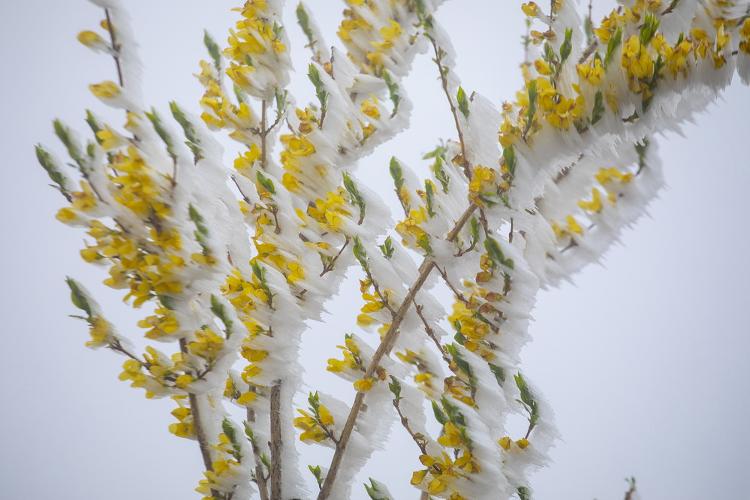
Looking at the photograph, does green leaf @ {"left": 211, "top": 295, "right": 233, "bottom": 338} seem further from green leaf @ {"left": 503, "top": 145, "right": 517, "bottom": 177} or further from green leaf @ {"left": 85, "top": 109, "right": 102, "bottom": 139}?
green leaf @ {"left": 503, "top": 145, "right": 517, "bottom": 177}

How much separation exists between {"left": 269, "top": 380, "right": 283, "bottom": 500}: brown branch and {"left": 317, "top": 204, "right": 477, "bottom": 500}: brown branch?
1.9 inches

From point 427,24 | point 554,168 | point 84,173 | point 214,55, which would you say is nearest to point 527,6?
point 427,24

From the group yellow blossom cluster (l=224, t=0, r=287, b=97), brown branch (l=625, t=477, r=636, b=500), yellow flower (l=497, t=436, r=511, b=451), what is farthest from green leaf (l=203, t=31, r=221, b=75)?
brown branch (l=625, t=477, r=636, b=500)

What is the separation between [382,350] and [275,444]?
15 cm

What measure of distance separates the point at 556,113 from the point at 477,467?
31 centimetres

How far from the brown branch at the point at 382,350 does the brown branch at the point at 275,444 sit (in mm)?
48

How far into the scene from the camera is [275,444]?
0.49 m

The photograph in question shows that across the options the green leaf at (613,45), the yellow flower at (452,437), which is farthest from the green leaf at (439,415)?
the green leaf at (613,45)

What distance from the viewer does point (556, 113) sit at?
39 cm

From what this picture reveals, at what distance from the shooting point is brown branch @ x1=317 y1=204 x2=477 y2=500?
472 mm

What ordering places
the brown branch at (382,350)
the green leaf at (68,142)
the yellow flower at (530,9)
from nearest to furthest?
the green leaf at (68,142)
the brown branch at (382,350)
the yellow flower at (530,9)

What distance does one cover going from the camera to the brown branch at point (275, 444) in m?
0.49

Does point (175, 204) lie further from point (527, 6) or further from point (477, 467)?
point (527, 6)

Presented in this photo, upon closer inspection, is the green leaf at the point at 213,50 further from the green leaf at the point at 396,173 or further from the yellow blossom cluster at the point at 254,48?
the green leaf at the point at 396,173
